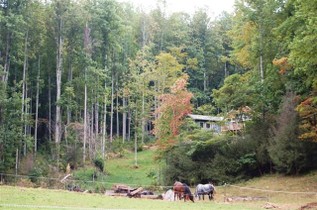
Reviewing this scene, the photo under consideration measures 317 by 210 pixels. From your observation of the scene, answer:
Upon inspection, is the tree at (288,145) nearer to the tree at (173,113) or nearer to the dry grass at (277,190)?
the dry grass at (277,190)

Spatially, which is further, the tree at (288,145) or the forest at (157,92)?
the forest at (157,92)

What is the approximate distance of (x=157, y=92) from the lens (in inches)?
2073

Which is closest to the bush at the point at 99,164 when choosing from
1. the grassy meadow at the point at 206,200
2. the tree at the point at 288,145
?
the grassy meadow at the point at 206,200

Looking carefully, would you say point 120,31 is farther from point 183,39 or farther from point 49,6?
point 183,39

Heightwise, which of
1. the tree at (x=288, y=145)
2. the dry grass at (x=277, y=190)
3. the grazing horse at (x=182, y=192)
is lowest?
the dry grass at (x=277, y=190)

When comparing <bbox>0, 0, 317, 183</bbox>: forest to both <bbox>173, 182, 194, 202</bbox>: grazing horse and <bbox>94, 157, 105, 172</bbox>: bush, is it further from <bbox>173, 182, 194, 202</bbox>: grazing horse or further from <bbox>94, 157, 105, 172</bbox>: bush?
<bbox>173, 182, 194, 202</bbox>: grazing horse

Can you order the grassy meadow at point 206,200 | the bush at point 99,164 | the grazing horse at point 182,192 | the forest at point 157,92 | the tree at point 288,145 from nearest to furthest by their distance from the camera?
the grassy meadow at point 206,200 < the grazing horse at point 182,192 < the tree at point 288,145 < the forest at point 157,92 < the bush at point 99,164

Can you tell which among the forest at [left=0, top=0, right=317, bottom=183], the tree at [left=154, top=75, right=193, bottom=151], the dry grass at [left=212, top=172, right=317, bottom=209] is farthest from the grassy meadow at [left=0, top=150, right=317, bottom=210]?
the tree at [left=154, top=75, right=193, bottom=151]

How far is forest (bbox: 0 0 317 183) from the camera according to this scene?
2719 centimetres

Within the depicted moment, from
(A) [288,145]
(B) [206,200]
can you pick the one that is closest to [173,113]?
(A) [288,145]

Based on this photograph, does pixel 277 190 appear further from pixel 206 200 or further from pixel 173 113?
pixel 173 113

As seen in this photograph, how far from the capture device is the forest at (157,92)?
27.2 meters

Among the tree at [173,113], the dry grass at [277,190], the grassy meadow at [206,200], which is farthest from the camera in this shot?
the tree at [173,113]

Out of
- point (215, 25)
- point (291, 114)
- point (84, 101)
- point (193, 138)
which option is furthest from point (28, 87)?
point (215, 25)
